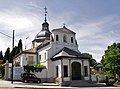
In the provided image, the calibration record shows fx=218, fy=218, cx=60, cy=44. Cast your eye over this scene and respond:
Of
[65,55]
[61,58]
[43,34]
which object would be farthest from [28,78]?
[43,34]

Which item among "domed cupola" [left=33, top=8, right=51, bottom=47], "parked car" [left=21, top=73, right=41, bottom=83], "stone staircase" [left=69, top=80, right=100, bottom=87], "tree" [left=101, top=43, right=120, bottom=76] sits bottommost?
"stone staircase" [left=69, top=80, right=100, bottom=87]

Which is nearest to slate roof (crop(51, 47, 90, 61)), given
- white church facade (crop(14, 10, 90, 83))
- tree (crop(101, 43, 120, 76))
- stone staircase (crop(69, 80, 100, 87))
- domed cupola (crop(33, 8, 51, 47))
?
white church facade (crop(14, 10, 90, 83))

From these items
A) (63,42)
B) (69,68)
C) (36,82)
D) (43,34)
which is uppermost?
(43,34)

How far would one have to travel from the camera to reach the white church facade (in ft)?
120

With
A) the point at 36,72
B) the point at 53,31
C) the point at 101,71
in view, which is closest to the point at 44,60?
the point at 36,72

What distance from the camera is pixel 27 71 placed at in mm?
38750

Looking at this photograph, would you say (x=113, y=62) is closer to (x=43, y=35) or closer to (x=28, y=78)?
(x=28, y=78)

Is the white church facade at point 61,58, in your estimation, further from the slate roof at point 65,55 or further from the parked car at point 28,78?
the parked car at point 28,78

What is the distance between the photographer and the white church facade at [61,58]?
36688 mm

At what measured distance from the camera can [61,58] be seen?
36.2m

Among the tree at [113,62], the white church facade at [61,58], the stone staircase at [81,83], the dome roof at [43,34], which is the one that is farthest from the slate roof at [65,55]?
the dome roof at [43,34]

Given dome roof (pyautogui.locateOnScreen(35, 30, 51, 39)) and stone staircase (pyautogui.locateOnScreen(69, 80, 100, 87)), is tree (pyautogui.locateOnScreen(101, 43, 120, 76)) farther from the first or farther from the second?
dome roof (pyautogui.locateOnScreen(35, 30, 51, 39))

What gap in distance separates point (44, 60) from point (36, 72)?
3.05 metres

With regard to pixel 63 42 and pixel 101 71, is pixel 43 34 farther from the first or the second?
pixel 101 71
